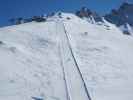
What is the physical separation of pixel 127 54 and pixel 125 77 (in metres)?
7.00

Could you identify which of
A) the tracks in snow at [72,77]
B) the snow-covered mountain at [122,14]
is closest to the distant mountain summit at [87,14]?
the snow-covered mountain at [122,14]

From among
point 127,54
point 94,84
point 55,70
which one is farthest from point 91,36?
point 94,84

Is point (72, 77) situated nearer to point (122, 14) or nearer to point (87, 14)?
point (87, 14)

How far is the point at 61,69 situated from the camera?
1773cm

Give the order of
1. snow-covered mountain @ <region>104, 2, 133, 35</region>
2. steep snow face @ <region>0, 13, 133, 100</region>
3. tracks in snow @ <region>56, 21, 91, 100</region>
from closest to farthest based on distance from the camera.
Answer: tracks in snow @ <region>56, 21, 91, 100</region>
steep snow face @ <region>0, 13, 133, 100</region>
snow-covered mountain @ <region>104, 2, 133, 35</region>

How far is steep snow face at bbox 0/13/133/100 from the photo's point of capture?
13.9 metres

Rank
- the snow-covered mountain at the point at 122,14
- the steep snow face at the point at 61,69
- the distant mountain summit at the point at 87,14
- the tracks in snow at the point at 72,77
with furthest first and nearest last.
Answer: the snow-covered mountain at the point at 122,14
the distant mountain summit at the point at 87,14
the steep snow face at the point at 61,69
the tracks in snow at the point at 72,77

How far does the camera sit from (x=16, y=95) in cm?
1359

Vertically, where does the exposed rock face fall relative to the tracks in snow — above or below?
above

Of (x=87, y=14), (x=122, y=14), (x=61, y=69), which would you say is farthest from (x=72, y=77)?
(x=122, y=14)

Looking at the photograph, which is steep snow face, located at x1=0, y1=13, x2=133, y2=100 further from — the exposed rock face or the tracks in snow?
the exposed rock face

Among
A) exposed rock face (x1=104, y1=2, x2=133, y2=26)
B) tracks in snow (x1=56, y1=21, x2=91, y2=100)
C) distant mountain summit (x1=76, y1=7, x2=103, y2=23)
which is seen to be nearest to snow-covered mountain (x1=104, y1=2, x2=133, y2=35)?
exposed rock face (x1=104, y1=2, x2=133, y2=26)

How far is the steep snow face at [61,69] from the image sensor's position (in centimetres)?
1388

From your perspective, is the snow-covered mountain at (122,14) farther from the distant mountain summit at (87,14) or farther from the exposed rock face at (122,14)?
the distant mountain summit at (87,14)
